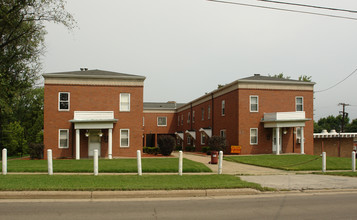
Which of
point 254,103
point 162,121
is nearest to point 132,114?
point 254,103

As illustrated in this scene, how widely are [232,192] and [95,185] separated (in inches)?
187

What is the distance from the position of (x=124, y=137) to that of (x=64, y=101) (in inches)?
234

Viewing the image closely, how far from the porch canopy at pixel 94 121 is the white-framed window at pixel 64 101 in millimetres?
1467

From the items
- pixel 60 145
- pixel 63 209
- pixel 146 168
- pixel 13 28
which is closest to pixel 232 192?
pixel 63 209

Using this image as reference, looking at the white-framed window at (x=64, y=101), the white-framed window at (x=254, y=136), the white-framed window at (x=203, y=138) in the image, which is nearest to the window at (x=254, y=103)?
the white-framed window at (x=254, y=136)

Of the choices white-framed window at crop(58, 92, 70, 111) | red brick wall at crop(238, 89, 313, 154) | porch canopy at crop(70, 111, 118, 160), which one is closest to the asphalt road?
porch canopy at crop(70, 111, 118, 160)

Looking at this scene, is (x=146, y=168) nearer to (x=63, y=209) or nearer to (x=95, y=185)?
(x=95, y=185)

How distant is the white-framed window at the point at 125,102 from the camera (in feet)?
92.0

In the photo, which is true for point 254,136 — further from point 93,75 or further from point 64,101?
point 64,101

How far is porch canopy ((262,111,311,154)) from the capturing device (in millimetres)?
29000

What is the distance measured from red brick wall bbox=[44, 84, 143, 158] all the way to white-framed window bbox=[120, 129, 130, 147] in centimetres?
26

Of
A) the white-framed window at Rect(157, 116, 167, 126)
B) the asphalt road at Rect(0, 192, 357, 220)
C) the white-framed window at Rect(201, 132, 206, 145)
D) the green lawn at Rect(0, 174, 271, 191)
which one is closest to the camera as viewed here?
the asphalt road at Rect(0, 192, 357, 220)

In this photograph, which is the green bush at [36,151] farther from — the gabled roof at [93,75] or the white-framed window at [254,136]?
the white-framed window at [254,136]

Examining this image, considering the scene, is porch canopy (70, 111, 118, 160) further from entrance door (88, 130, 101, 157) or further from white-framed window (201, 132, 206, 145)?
white-framed window (201, 132, 206, 145)
